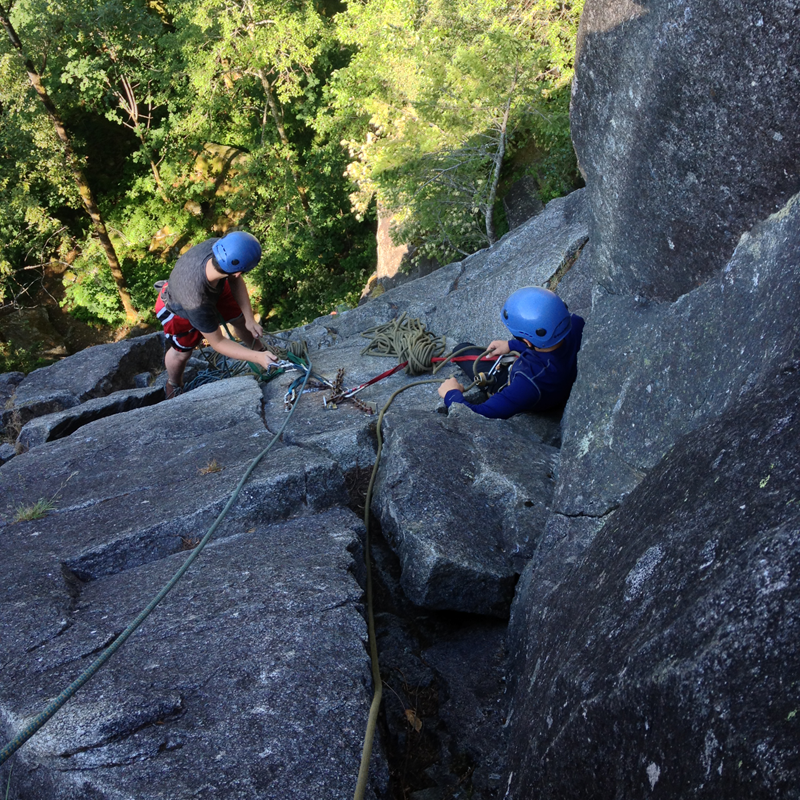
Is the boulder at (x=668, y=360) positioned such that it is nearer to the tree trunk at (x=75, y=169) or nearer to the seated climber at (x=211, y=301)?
the seated climber at (x=211, y=301)

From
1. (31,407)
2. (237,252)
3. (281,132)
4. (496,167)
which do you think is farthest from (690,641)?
(281,132)

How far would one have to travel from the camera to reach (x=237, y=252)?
4.64m

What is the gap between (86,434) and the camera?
462 cm

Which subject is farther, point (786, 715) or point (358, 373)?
point (358, 373)

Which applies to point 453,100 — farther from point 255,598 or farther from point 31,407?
point 255,598

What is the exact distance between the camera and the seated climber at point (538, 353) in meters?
3.80

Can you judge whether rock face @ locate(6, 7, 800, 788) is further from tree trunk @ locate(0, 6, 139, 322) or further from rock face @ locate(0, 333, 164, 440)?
tree trunk @ locate(0, 6, 139, 322)

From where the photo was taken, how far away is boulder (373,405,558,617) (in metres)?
2.89

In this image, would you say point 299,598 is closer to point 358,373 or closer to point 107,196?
point 358,373

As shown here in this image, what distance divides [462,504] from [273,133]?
47.0 feet

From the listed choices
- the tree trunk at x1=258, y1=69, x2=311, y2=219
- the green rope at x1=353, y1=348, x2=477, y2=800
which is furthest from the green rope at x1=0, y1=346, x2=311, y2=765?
the tree trunk at x1=258, y1=69, x2=311, y2=219

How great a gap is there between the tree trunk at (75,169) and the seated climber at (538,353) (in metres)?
12.3

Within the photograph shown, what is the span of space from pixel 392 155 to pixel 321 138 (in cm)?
609

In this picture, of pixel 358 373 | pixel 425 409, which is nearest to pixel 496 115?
pixel 358 373
